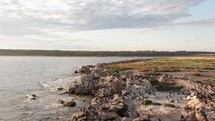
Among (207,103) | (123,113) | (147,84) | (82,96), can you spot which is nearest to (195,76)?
(147,84)

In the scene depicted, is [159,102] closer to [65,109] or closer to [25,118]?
[65,109]

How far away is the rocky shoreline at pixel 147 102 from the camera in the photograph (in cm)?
3672

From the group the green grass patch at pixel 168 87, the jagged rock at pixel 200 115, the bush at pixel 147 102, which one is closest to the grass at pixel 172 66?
the green grass patch at pixel 168 87

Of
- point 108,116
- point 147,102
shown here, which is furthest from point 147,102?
point 108,116

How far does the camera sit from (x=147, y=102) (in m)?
44.2

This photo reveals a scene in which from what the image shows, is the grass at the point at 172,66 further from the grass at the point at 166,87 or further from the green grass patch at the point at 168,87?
the green grass patch at the point at 168,87

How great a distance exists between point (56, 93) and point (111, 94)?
14994 millimetres

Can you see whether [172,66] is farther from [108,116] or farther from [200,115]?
[108,116]

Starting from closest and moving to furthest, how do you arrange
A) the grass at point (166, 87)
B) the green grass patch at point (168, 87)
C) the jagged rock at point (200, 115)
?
the jagged rock at point (200, 115)
the green grass patch at point (168, 87)
the grass at point (166, 87)

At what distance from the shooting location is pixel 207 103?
41875 mm

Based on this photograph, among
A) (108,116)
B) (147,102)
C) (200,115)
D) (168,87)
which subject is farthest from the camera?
(168,87)

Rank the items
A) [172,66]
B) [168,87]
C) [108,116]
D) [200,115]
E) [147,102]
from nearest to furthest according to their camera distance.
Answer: [200,115], [108,116], [147,102], [168,87], [172,66]

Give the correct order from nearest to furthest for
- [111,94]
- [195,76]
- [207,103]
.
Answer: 1. [207,103]
2. [111,94]
3. [195,76]

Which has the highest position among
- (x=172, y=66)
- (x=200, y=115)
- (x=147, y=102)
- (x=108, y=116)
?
(x=172, y=66)
